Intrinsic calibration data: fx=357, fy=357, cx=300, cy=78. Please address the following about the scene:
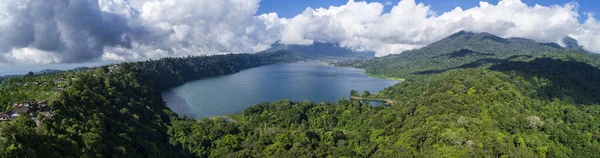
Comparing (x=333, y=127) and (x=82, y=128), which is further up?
(x=82, y=128)

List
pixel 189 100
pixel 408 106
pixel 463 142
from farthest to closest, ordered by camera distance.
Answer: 1. pixel 189 100
2. pixel 408 106
3. pixel 463 142

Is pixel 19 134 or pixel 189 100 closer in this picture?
pixel 19 134

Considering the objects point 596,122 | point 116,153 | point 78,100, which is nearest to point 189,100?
point 78,100

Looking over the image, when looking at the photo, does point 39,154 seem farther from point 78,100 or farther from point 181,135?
point 181,135

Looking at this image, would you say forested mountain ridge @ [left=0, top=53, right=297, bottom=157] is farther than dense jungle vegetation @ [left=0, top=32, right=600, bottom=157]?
No

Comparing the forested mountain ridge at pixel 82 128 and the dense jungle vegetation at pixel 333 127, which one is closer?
the forested mountain ridge at pixel 82 128

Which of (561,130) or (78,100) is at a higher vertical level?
(78,100)

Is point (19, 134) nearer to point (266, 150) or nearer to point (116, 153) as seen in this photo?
point (116, 153)

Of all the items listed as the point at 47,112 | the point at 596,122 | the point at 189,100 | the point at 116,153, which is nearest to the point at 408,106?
the point at 596,122

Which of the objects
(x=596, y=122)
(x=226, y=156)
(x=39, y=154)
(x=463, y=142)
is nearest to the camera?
(x=39, y=154)

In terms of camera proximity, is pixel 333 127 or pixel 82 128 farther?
pixel 333 127
